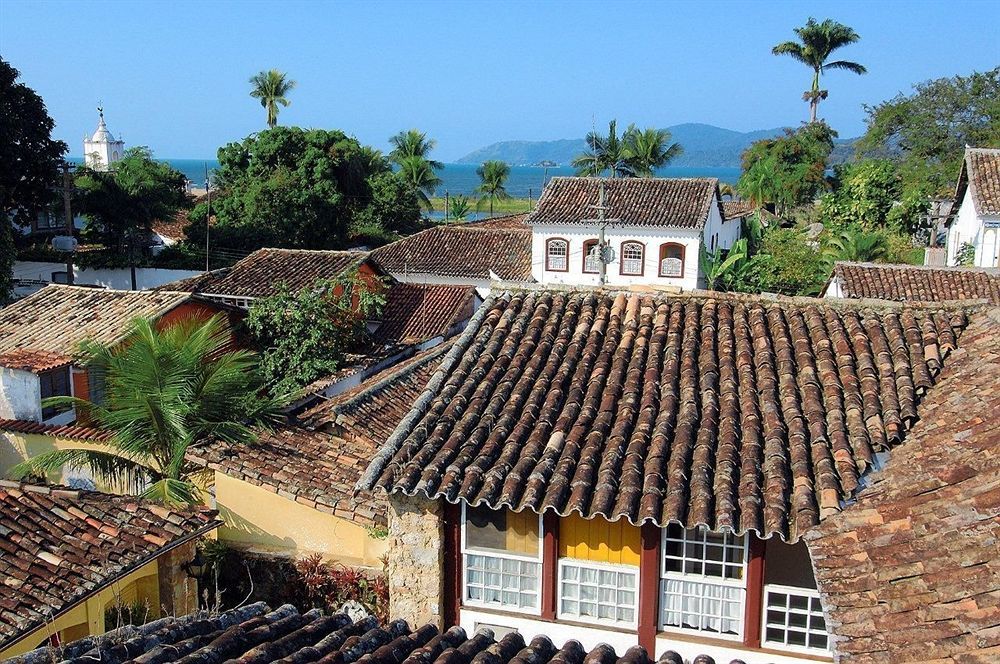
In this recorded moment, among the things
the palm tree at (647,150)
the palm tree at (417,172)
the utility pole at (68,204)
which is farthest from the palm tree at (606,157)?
the utility pole at (68,204)

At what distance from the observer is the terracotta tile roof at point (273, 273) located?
24.2 meters

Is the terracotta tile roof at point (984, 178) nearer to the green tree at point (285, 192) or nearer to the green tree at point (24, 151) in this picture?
the green tree at point (285, 192)

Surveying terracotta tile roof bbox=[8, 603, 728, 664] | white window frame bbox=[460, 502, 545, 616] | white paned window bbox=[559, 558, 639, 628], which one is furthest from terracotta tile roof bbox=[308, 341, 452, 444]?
terracotta tile roof bbox=[8, 603, 728, 664]

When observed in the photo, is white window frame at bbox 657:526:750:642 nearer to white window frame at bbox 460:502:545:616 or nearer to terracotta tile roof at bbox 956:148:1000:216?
white window frame at bbox 460:502:545:616

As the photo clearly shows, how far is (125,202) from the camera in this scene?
1534 inches

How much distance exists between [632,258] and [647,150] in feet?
78.2

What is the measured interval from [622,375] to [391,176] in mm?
45789

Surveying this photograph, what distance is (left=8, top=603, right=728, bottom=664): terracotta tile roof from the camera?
606cm

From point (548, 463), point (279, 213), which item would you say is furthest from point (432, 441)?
point (279, 213)

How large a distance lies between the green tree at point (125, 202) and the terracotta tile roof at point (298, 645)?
35.1 m

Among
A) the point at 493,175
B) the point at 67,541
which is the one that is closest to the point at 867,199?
the point at 493,175

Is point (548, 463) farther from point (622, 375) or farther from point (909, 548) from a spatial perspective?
point (909, 548)

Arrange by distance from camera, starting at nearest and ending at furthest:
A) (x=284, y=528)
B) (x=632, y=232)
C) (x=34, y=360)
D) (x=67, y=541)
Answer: (x=67, y=541)
(x=284, y=528)
(x=34, y=360)
(x=632, y=232)

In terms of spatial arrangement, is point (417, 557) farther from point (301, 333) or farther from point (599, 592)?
point (301, 333)
